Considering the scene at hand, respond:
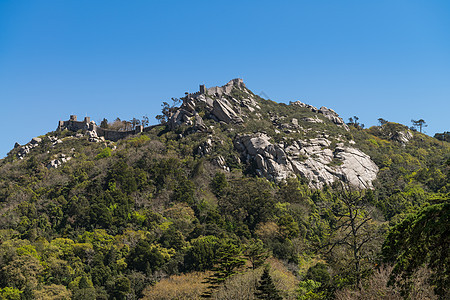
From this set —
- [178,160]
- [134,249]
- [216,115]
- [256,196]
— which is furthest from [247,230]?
[216,115]

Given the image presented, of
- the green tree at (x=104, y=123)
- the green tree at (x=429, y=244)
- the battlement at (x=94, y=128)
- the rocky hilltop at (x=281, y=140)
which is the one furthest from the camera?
the green tree at (x=104, y=123)

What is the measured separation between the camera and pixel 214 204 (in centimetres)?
6334

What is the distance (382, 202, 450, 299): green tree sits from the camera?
14203mm

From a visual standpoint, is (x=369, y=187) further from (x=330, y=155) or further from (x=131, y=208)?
(x=131, y=208)

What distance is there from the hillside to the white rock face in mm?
247

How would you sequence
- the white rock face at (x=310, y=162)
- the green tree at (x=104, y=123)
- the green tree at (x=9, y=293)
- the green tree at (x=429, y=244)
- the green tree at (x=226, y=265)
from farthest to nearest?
the green tree at (x=104, y=123) → the white rock face at (x=310, y=162) → the green tree at (x=9, y=293) → the green tree at (x=226, y=265) → the green tree at (x=429, y=244)

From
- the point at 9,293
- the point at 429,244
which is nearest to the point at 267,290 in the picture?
the point at 429,244

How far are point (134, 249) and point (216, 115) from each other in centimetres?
4442

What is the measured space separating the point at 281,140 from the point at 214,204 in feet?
76.7

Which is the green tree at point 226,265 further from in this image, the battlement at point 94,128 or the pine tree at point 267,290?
the battlement at point 94,128

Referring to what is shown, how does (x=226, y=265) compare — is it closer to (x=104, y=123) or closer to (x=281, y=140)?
(x=281, y=140)

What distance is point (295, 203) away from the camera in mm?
64562

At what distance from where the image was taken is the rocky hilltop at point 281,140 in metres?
74.9

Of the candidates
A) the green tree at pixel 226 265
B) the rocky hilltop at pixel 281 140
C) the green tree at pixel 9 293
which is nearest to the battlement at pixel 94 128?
the rocky hilltop at pixel 281 140
